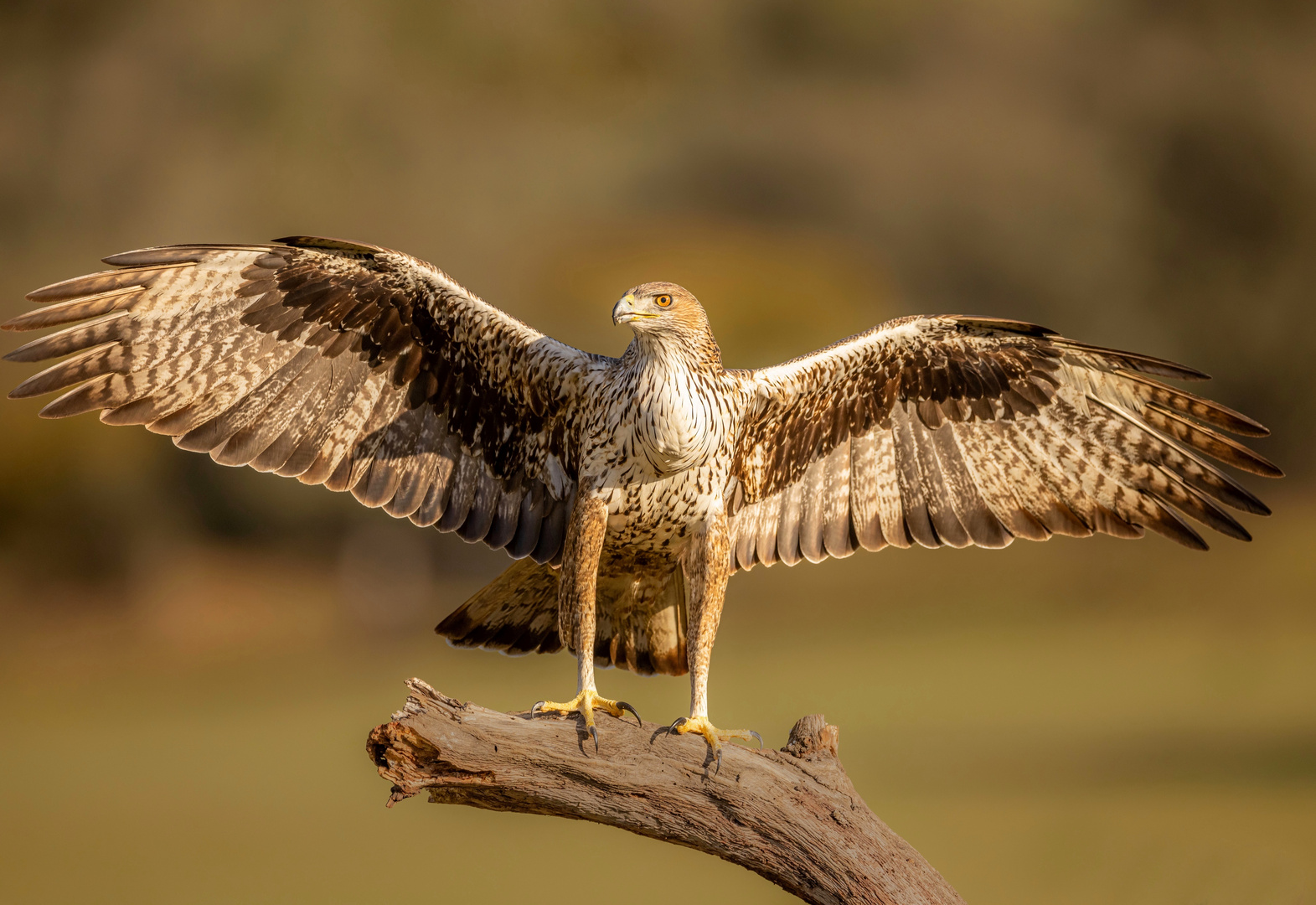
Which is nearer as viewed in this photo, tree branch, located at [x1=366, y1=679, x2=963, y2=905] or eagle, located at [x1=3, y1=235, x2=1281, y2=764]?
tree branch, located at [x1=366, y1=679, x2=963, y2=905]

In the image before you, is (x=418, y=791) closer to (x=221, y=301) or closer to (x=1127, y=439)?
(x=221, y=301)

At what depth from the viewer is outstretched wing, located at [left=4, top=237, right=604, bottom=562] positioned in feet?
14.6

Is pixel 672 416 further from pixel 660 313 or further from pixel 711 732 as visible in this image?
pixel 711 732

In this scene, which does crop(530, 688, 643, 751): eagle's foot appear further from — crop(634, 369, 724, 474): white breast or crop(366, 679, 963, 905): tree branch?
crop(634, 369, 724, 474): white breast

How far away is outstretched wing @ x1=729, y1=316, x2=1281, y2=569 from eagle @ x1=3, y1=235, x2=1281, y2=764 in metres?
0.01

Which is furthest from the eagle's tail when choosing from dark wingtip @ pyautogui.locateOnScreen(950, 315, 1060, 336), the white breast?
dark wingtip @ pyautogui.locateOnScreen(950, 315, 1060, 336)

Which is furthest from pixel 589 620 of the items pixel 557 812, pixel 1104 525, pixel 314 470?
pixel 1104 525

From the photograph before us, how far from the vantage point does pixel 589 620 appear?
429 cm

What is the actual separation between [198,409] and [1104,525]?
14.3 ft

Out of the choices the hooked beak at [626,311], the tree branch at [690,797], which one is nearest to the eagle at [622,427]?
the hooked beak at [626,311]

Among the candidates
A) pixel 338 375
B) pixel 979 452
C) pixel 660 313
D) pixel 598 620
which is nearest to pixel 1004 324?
pixel 979 452

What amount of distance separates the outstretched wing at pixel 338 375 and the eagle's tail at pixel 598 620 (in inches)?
7.9

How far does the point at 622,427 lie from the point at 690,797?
1480 mm

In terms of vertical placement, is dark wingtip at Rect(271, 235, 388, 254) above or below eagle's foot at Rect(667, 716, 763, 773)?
above
